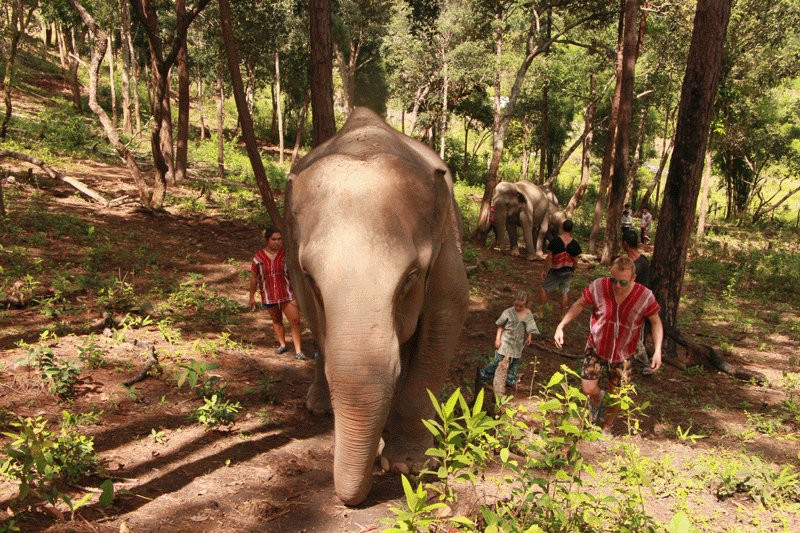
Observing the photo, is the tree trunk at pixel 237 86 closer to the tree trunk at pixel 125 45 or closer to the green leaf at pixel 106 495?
the green leaf at pixel 106 495

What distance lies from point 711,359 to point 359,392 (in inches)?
276

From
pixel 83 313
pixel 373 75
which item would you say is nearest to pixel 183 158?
pixel 83 313

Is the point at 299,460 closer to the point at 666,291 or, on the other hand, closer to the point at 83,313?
the point at 83,313

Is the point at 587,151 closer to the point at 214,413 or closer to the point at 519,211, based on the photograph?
the point at 519,211

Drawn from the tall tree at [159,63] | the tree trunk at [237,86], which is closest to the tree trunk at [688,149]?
the tree trunk at [237,86]

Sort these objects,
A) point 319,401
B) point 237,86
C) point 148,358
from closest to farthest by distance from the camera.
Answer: point 319,401 < point 148,358 < point 237,86

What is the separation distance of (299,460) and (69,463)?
160 centimetres

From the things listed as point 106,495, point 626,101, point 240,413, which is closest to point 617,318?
point 240,413

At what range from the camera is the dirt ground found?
377 centimetres

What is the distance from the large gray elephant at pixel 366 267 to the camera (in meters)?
3.12

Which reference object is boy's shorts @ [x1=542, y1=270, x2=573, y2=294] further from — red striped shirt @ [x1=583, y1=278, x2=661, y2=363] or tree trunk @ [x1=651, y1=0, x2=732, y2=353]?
red striped shirt @ [x1=583, y1=278, x2=661, y2=363]

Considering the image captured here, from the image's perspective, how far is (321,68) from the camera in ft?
27.4

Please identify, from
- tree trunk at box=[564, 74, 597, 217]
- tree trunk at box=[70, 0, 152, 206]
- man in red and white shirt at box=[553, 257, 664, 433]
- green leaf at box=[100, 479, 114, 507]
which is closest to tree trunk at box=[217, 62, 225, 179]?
tree trunk at box=[70, 0, 152, 206]

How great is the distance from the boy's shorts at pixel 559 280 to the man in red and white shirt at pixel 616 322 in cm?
432
